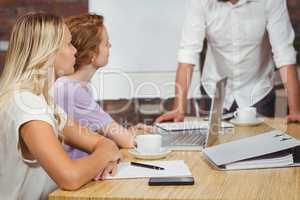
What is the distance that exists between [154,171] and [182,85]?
42.2 inches

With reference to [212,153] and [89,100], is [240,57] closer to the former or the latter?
[89,100]

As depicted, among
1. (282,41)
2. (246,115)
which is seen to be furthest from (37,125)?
(282,41)

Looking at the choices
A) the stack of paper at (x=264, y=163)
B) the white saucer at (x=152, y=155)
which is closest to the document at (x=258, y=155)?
the stack of paper at (x=264, y=163)

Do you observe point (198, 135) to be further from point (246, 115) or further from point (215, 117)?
point (246, 115)

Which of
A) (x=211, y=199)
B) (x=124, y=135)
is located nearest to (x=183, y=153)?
(x=124, y=135)

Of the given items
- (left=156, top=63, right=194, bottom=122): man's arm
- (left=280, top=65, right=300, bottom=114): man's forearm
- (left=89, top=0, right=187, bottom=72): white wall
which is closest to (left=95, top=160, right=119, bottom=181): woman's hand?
(left=156, top=63, right=194, bottom=122): man's arm

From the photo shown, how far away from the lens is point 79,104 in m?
1.84

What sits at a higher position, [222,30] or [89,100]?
[222,30]

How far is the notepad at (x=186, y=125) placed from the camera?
1.94 m

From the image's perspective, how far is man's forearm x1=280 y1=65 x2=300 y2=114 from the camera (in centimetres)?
220

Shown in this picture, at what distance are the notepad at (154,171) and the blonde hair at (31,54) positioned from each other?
0.32 m

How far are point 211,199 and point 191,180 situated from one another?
0.12 meters

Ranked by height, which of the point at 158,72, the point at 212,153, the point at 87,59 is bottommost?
the point at 158,72

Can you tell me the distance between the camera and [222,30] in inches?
96.0
